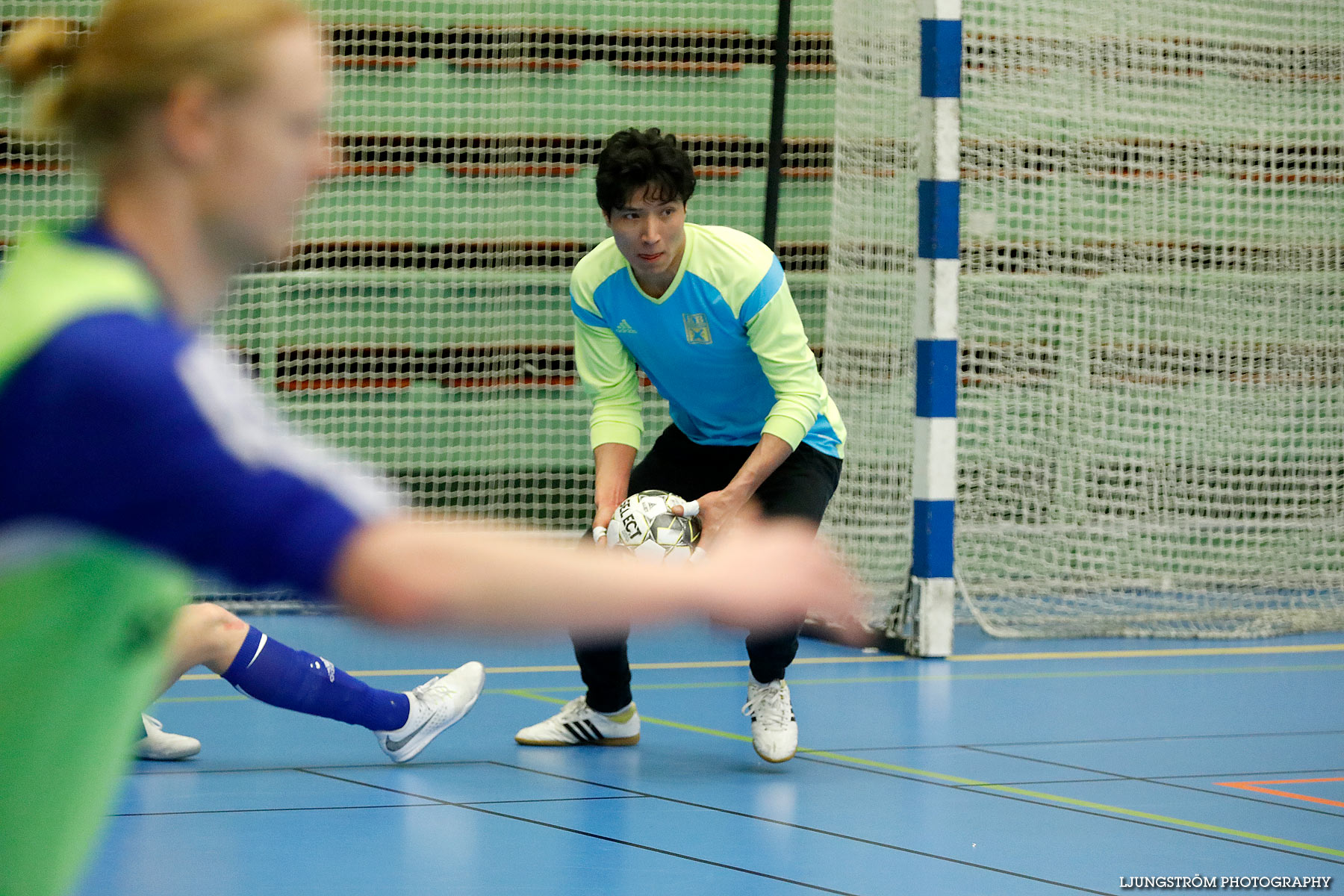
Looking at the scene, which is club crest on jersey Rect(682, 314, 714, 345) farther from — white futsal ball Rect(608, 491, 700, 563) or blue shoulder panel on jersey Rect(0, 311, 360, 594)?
blue shoulder panel on jersey Rect(0, 311, 360, 594)

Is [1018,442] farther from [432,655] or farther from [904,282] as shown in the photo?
[432,655]

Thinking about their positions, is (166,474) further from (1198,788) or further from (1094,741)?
(1094,741)

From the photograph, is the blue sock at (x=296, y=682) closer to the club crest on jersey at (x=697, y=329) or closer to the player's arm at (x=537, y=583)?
the club crest on jersey at (x=697, y=329)

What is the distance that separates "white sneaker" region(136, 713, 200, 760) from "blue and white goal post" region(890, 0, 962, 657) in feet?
9.87

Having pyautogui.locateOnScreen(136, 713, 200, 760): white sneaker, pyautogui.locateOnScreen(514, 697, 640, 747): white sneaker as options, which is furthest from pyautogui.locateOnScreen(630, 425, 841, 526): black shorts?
pyautogui.locateOnScreen(136, 713, 200, 760): white sneaker

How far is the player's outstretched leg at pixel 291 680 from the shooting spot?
3.86 m

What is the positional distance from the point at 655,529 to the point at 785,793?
0.72 metres

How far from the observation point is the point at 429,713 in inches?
166

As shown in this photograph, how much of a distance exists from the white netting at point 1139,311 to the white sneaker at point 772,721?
8.09 ft

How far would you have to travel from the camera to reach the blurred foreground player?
97 centimetres

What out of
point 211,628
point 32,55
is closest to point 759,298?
point 211,628

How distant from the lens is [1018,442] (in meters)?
7.97

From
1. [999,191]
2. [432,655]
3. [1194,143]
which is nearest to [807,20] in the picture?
[999,191]

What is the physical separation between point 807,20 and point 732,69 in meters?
0.46
